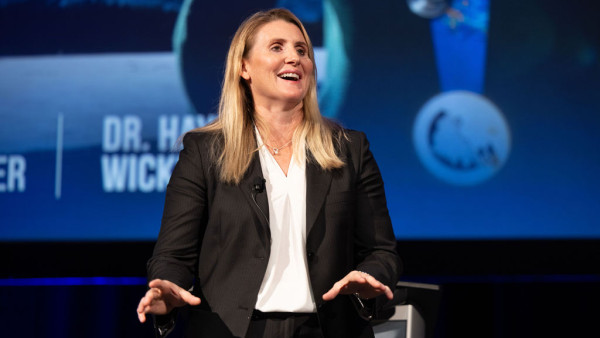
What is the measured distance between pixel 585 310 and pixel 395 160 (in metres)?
1.16

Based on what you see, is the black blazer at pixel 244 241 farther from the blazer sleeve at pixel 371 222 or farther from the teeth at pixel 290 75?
the teeth at pixel 290 75

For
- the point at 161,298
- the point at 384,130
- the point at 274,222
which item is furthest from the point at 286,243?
the point at 384,130

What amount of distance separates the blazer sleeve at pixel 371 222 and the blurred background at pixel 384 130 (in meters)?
1.65

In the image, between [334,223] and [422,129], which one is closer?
[334,223]

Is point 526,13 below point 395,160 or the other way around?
the other way around

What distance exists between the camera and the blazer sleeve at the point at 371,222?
5.48 ft

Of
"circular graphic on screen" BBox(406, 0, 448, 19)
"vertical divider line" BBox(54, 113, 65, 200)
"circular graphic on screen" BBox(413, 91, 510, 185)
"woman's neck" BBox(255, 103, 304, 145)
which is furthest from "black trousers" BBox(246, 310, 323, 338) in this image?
"circular graphic on screen" BBox(406, 0, 448, 19)

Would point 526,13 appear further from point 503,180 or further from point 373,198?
point 373,198

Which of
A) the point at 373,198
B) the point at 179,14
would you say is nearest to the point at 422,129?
the point at 179,14

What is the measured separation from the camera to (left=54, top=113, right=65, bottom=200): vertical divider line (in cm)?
345

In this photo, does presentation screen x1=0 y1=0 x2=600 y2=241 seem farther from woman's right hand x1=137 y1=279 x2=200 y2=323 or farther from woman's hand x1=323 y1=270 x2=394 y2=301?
woman's right hand x1=137 y1=279 x2=200 y2=323

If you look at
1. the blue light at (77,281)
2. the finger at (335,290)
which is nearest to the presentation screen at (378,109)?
the blue light at (77,281)

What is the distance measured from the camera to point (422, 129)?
11.3 ft

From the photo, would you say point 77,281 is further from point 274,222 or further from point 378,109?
point 274,222
